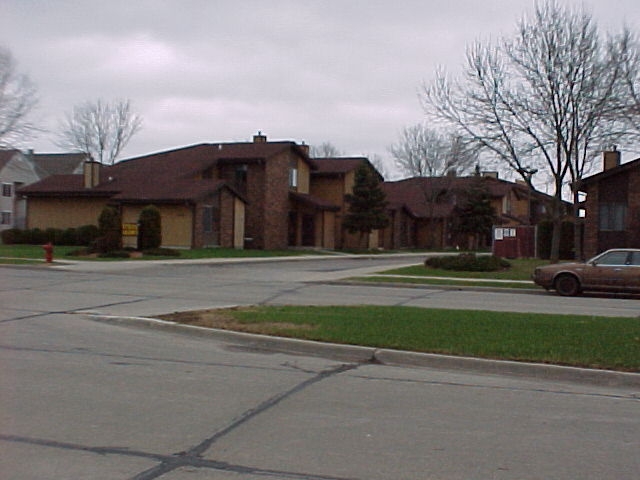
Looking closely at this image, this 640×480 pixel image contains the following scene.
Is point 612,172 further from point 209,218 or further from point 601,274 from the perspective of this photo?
point 209,218

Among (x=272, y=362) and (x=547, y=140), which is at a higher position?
(x=547, y=140)

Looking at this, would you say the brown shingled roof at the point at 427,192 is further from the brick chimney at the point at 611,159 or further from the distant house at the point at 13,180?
the distant house at the point at 13,180

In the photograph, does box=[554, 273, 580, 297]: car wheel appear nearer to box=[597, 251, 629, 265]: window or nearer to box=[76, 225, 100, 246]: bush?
box=[597, 251, 629, 265]: window

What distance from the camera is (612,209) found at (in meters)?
35.1

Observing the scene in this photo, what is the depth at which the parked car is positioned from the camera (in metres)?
22.5

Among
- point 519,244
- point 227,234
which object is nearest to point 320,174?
point 227,234

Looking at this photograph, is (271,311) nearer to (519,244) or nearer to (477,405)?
(477,405)

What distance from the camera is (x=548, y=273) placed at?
23.6 meters

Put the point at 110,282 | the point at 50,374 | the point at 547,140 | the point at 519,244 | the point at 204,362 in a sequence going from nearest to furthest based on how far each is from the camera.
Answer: the point at 50,374, the point at 204,362, the point at 110,282, the point at 547,140, the point at 519,244

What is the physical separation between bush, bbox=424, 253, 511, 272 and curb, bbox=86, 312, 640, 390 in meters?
19.9

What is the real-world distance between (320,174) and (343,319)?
4222cm

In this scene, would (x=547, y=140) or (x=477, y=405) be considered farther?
(x=547, y=140)

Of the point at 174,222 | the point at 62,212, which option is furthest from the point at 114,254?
the point at 62,212

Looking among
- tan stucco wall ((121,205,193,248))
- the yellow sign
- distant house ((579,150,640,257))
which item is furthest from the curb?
tan stucco wall ((121,205,193,248))
